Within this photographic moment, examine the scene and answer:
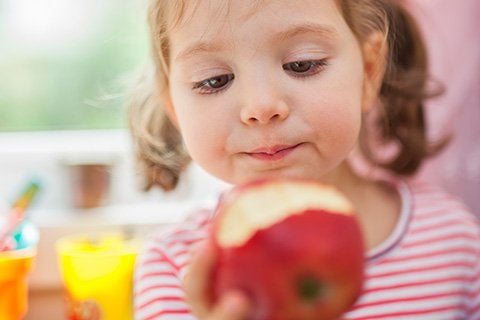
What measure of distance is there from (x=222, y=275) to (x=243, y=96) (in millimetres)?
285

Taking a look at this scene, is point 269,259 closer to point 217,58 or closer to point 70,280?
point 217,58

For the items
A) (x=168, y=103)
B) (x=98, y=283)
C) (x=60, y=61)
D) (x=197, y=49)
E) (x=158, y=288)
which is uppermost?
(x=197, y=49)

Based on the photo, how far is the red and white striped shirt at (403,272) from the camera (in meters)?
1.08

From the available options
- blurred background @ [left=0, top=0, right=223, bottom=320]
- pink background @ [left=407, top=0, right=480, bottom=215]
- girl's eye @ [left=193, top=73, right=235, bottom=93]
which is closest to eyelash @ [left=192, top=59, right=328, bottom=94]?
girl's eye @ [left=193, top=73, right=235, bottom=93]

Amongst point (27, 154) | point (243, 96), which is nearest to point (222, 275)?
point (243, 96)

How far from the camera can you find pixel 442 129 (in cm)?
128

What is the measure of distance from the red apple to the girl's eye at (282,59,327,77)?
254 mm

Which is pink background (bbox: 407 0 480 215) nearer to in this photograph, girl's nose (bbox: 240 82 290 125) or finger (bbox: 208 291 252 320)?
girl's nose (bbox: 240 82 290 125)

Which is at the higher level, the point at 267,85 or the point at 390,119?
the point at 267,85

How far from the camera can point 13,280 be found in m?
1.24

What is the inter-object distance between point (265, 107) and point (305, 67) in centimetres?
9

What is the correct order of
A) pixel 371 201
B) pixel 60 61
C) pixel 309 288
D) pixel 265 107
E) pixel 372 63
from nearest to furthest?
1. pixel 309 288
2. pixel 265 107
3. pixel 372 63
4. pixel 371 201
5. pixel 60 61

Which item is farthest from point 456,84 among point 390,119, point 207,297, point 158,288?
point 207,297

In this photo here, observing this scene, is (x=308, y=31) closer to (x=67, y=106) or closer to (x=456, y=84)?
(x=456, y=84)
